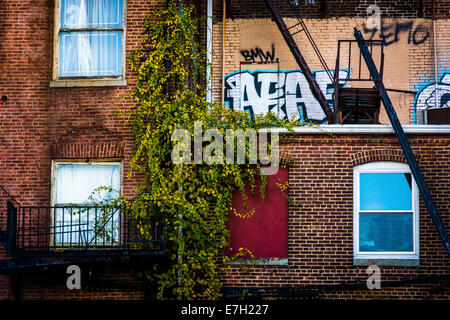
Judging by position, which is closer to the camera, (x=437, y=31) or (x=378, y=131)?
(x=378, y=131)

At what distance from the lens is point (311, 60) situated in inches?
559

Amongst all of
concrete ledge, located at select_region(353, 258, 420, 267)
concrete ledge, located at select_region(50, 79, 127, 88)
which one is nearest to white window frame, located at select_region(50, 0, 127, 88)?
concrete ledge, located at select_region(50, 79, 127, 88)

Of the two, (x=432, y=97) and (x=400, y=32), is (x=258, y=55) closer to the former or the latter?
(x=400, y=32)

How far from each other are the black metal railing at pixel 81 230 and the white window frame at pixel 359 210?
3.65 meters

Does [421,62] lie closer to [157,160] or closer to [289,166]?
[289,166]

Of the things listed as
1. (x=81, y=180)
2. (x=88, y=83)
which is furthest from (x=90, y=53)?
(x=81, y=180)

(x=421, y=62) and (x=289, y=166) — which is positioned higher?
(x=421, y=62)

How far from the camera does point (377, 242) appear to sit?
11.2 m

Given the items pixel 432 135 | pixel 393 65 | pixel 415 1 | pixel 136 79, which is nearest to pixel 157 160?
pixel 136 79

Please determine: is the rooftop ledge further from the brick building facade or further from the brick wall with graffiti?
the brick wall with graffiti

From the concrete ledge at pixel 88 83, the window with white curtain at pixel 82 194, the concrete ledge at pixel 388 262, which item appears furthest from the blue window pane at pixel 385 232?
the concrete ledge at pixel 88 83

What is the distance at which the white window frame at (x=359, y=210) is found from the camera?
1109 centimetres

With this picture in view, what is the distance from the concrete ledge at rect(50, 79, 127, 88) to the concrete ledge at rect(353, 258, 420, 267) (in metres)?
5.65

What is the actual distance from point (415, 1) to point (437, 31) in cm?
90
